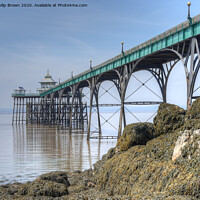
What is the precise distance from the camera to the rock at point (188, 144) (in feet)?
30.0

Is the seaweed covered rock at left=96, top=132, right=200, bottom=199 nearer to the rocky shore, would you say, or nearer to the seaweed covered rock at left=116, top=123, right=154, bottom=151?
the rocky shore

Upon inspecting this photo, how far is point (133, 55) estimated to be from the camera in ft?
108

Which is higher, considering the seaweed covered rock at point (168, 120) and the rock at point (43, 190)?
the seaweed covered rock at point (168, 120)

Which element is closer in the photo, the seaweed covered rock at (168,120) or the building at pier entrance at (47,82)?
the seaweed covered rock at (168,120)

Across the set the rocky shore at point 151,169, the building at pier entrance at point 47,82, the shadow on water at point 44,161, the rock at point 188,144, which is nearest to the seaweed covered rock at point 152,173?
the rocky shore at point 151,169

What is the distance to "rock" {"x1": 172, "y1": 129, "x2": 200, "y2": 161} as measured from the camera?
360 inches

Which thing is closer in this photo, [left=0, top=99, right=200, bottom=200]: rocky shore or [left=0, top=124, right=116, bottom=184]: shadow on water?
[left=0, top=99, right=200, bottom=200]: rocky shore

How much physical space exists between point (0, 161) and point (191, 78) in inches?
576

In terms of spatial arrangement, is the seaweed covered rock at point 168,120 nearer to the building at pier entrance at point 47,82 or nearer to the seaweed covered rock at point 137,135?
the seaweed covered rock at point 137,135

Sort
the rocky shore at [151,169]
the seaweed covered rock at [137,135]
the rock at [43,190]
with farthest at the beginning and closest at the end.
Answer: the seaweed covered rock at [137,135] → the rock at [43,190] → the rocky shore at [151,169]

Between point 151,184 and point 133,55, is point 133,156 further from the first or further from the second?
point 133,55

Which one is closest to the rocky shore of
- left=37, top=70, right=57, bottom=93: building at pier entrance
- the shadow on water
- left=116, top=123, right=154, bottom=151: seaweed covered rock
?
left=116, top=123, right=154, bottom=151: seaweed covered rock

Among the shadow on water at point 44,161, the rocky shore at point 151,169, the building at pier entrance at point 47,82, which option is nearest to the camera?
the rocky shore at point 151,169

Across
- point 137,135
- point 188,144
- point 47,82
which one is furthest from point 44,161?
point 47,82
